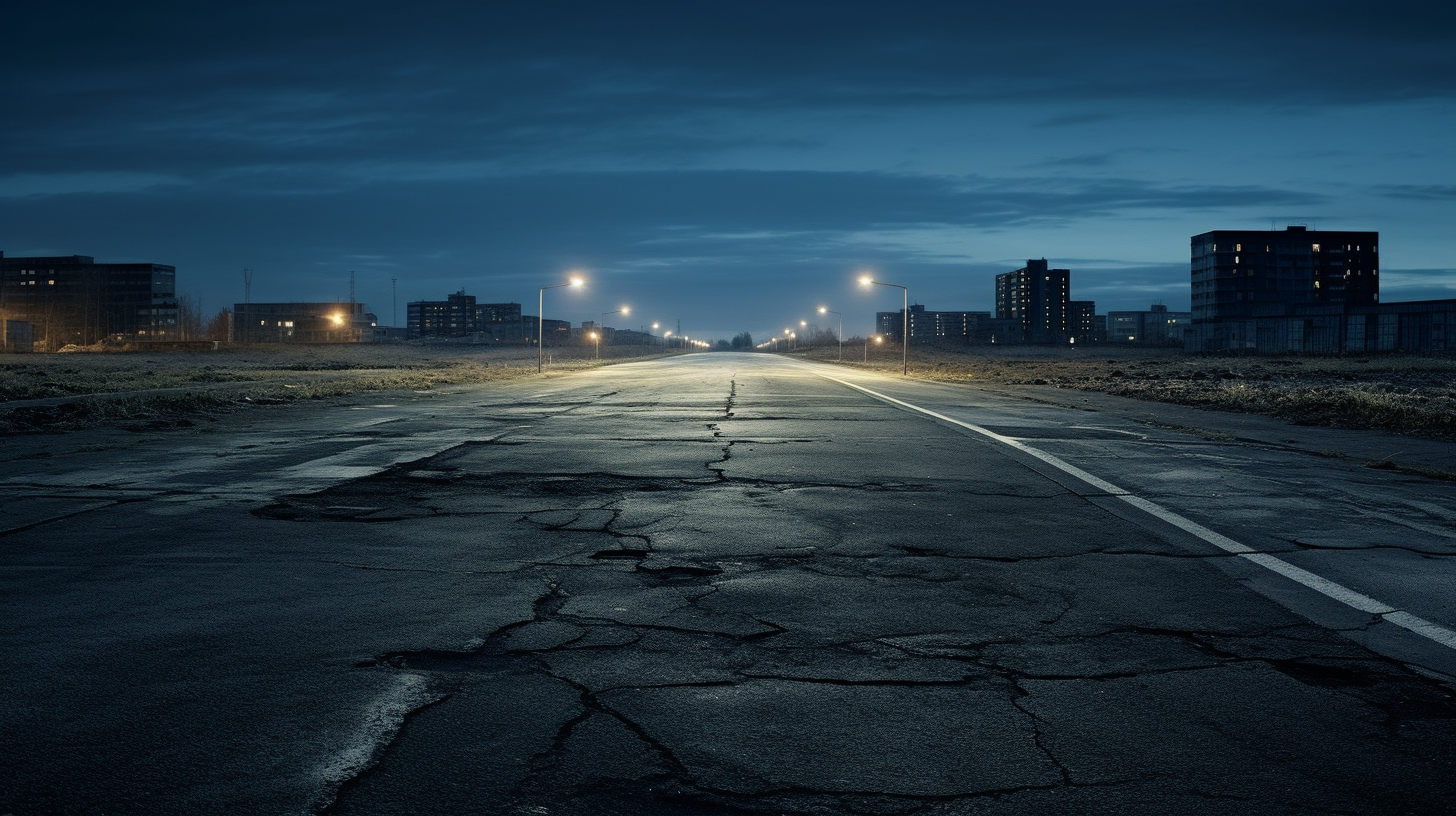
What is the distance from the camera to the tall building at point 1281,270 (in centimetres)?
15125

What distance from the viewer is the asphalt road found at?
139 inches

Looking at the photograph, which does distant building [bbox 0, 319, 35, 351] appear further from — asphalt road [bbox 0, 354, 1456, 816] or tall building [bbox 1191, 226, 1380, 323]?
tall building [bbox 1191, 226, 1380, 323]

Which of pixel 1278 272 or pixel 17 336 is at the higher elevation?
pixel 1278 272

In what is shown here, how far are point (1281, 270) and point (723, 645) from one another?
170 metres

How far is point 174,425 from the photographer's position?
63.1ft

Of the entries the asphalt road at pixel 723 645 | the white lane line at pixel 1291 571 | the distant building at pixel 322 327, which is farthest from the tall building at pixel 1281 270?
the asphalt road at pixel 723 645

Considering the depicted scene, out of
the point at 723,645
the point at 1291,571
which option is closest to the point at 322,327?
the point at 1291,571

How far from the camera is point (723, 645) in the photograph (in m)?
5.11

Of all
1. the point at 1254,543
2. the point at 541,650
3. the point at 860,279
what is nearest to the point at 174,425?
the point at 541,650

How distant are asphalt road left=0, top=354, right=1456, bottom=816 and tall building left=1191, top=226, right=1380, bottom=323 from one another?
156m

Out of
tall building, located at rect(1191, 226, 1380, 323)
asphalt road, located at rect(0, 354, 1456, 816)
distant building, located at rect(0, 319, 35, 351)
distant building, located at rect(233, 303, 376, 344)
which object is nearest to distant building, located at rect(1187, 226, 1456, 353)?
tall building, located at rect(1191, 226, 1380, 323)

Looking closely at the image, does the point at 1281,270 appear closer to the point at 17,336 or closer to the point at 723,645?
the point at 17,336

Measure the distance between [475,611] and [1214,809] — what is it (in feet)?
12.6

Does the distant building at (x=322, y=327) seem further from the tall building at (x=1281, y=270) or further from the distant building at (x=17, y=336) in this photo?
the tall building at (x=1281, y=270)
